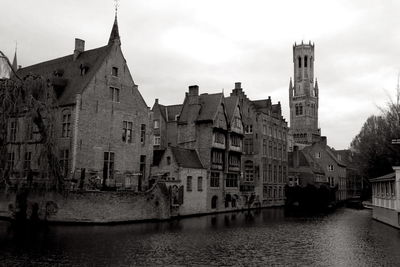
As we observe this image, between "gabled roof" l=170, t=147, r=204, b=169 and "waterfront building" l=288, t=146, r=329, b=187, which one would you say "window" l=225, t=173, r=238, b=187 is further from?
"waterfront building" l=288, t=146, r=329, b=187

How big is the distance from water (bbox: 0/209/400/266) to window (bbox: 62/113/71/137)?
9.63 meters

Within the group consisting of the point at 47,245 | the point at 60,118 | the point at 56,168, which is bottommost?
the point at 47,245

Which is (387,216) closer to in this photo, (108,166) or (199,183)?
(199,183)

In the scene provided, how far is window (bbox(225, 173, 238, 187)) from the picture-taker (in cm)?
5212

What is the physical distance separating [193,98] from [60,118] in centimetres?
1739

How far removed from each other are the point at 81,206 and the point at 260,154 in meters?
33.9

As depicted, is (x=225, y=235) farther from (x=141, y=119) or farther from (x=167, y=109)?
(x=167, y=109)

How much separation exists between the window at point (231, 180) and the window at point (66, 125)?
70.0 feet

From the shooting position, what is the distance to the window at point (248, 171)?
60375mm

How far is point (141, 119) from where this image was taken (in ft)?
144

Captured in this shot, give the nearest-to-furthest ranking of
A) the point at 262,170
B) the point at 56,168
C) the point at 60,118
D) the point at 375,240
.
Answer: the point at 375,240 < the point at 56,168 < the point at 60,118 < the point at 262,170

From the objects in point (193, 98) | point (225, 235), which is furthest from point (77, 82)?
point (225, 235)

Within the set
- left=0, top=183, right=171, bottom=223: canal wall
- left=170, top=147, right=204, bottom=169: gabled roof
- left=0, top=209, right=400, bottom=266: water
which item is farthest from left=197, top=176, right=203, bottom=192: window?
left=0, top=209, right=400, bottom=266: water

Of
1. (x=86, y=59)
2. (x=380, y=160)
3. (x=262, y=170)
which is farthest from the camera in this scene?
(x=262, y=170)
